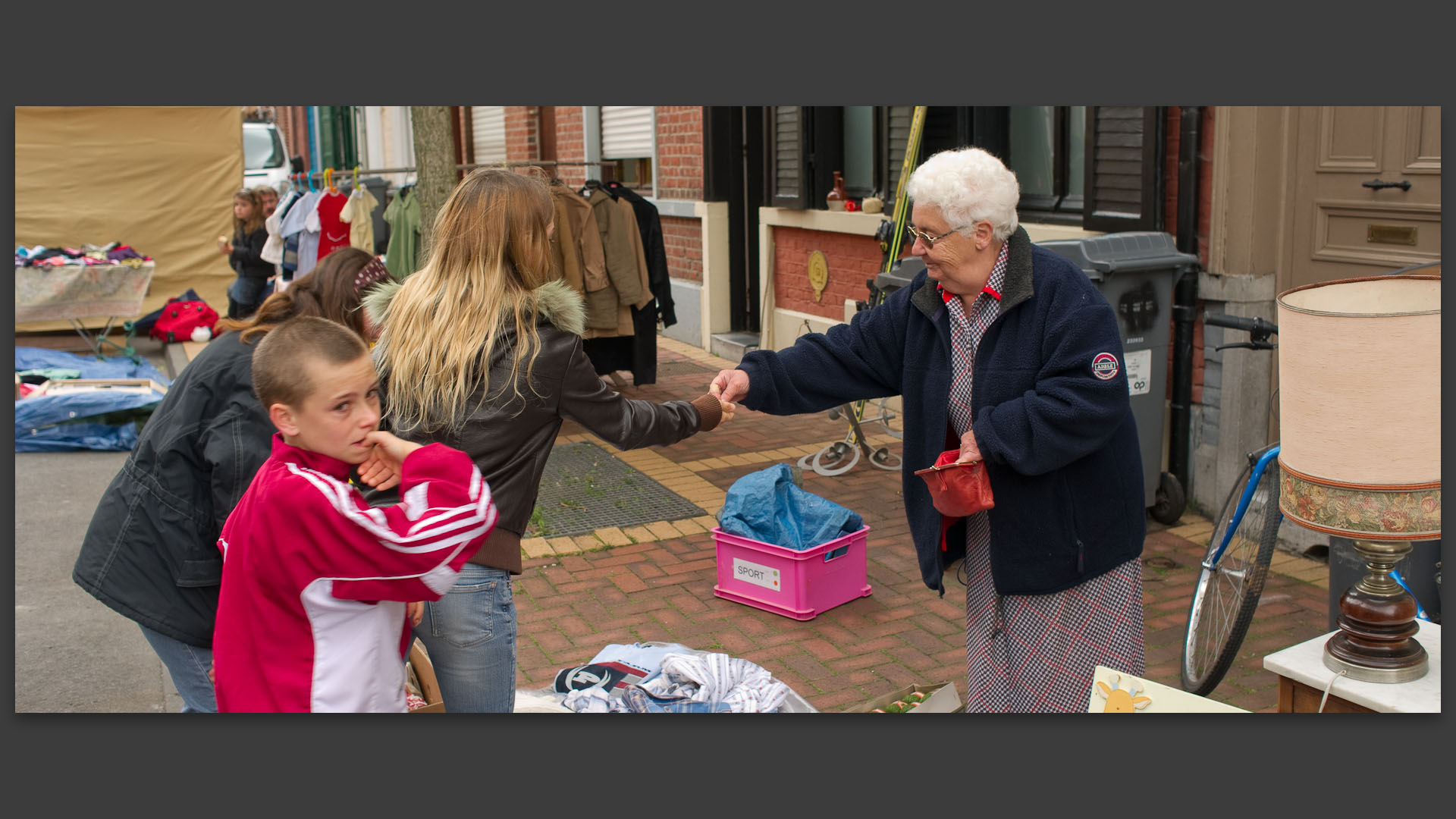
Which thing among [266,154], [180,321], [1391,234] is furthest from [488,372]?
[266,154]

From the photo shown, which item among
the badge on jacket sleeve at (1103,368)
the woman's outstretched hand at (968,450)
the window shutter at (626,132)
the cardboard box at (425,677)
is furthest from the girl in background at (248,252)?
the badge on jacket sleeve at (1103,368)

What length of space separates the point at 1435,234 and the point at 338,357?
175 inches

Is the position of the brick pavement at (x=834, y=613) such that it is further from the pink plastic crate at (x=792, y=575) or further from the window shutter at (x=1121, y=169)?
the window shutter at (x=1121, y=169)

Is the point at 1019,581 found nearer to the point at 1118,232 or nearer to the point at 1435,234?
the point at 1435,234

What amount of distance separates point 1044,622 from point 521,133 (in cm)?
1288

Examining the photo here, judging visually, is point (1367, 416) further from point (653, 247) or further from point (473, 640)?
point (653, 247)

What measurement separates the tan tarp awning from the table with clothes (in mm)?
1546

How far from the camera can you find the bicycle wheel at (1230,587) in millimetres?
4191

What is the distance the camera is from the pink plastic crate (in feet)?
16.3

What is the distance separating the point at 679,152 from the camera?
11852 mm

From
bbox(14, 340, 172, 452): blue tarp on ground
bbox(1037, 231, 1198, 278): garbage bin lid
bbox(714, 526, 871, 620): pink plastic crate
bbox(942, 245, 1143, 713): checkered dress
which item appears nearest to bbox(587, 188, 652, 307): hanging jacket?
bbox(14, 340, 172, 452): blue tarp on ground

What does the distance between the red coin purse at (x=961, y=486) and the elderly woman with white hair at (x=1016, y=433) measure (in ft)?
0.12

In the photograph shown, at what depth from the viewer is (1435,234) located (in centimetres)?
500

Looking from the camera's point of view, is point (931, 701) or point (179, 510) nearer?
point (179, 510)
